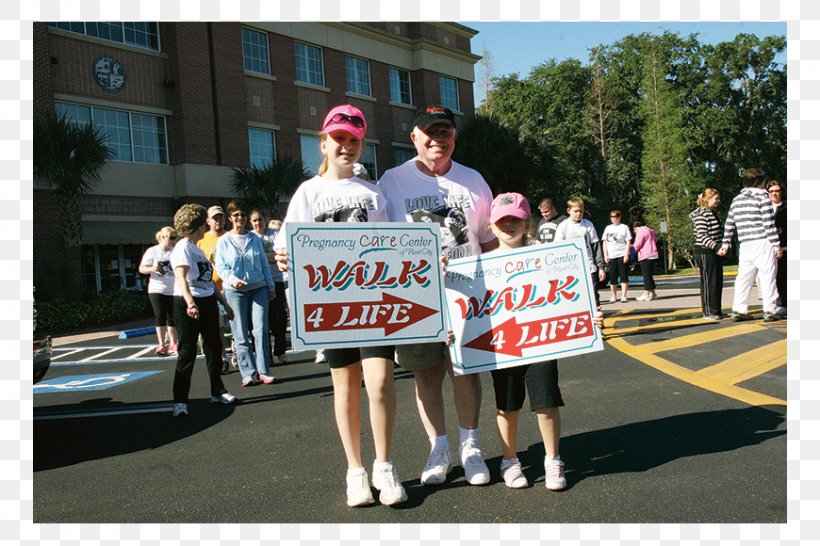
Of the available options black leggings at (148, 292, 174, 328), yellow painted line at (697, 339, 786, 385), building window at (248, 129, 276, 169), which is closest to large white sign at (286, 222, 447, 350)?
yellow painted line at (697, 339, 786, 385)

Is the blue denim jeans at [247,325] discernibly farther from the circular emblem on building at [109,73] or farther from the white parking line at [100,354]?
the circular emblem on building at [109,73]

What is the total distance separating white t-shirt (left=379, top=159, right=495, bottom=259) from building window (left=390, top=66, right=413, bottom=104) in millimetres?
29209

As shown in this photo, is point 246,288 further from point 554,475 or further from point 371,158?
point 371,158

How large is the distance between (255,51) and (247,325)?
71.7ft

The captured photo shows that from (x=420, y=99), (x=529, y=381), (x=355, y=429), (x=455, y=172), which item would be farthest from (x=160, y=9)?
(x=420, y=99)

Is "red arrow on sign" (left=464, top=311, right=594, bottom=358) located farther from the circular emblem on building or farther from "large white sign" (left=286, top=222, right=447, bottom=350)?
the circular emblem on building

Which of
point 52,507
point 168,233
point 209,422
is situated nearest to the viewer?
point 52,507

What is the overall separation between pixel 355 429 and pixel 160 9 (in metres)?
3.11

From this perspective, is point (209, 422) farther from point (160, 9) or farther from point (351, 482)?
point (160, 9)

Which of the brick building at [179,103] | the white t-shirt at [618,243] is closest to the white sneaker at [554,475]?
the white t-shirt at [618,243]

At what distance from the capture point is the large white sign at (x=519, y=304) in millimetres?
3621

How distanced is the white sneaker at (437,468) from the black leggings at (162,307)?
7.07 m

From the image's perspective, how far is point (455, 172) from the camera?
3.89m

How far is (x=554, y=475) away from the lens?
353 centimetres
